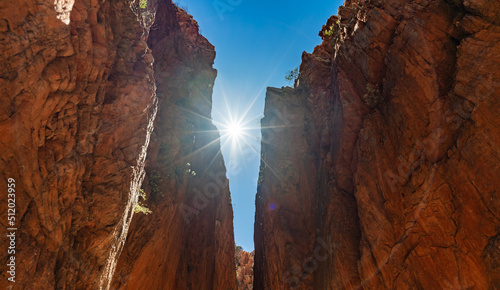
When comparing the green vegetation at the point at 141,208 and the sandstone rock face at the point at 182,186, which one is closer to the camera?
the green vegetation at the point at 141,208

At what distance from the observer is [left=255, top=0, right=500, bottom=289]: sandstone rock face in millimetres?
7926

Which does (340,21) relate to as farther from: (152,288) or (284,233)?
(152,288)

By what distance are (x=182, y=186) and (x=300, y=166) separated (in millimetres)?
10385

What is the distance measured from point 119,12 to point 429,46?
14753 millimetres

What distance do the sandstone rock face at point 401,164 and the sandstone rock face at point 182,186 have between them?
18.7 feet

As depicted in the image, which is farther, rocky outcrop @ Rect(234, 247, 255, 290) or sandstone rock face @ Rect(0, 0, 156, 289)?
rocky outcrop @ Rect(234, 247, 255, 290)

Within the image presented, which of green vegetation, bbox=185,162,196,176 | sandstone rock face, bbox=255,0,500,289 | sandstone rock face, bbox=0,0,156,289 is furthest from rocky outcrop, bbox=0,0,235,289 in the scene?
sandstone rock face, bbox=255,0,500,289

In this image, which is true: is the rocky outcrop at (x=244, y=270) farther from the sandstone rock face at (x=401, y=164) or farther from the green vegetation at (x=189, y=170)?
the sandstone rock face at (x=401, y=164)

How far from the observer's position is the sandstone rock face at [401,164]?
7.93 meters

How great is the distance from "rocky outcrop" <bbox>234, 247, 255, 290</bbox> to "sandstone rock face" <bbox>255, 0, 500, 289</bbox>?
2236cm

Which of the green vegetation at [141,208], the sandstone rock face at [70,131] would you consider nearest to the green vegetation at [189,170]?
the green vegetation at [141,208]

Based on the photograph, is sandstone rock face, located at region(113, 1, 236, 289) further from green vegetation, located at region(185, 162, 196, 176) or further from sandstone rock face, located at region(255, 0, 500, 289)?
sandstone rock face, located at region(255, 0, 500, 289)

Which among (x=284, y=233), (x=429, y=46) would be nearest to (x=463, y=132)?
(x=429, y=46)

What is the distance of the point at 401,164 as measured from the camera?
10.7 metres
